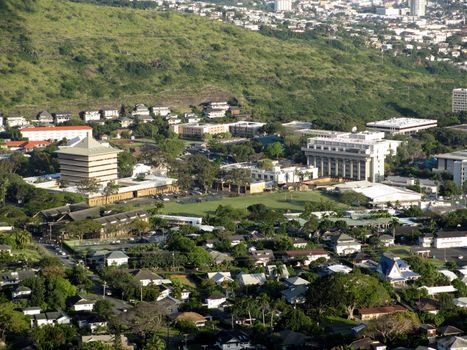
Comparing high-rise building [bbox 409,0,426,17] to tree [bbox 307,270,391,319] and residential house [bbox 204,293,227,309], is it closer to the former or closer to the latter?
residential house [bbox 204,293,227,309]

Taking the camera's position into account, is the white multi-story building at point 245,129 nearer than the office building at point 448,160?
No

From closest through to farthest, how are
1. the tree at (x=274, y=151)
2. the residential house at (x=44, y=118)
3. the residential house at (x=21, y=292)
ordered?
the residential house at (x=21, y=292) < the tree at (x=274, y=151) < the residential house at (x=44, y=118)

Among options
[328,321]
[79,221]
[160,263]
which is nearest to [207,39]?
[79,221]

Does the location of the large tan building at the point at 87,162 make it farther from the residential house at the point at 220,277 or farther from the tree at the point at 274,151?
the residential house at the point at 220,277

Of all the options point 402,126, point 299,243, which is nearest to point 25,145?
point 402,126

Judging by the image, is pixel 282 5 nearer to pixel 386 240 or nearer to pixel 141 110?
pixel 141 110

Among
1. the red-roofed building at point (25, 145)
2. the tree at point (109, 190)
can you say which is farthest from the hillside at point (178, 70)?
the tree at point (109, 190)
